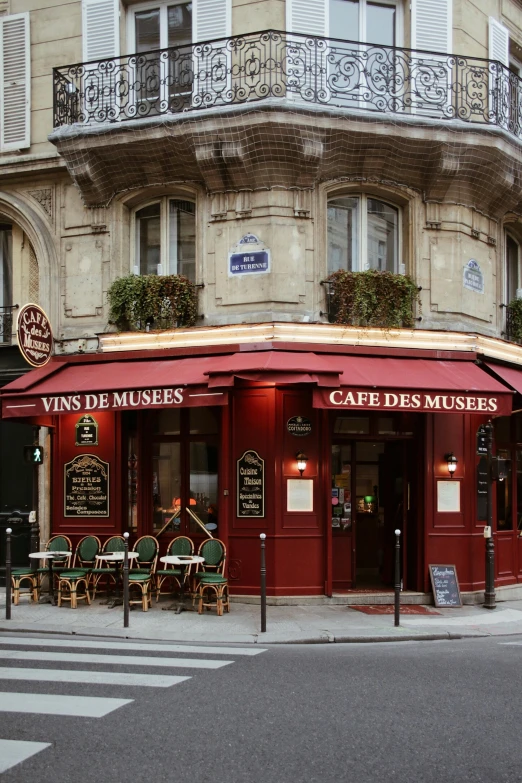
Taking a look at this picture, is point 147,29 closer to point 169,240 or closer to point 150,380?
point 169,240

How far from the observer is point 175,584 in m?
13.3

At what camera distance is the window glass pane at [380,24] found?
1394 centimetres

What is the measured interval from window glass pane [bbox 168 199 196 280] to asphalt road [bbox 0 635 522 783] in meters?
7.20

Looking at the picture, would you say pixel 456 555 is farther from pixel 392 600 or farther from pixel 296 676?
pixel 296 676

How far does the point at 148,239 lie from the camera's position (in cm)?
1454

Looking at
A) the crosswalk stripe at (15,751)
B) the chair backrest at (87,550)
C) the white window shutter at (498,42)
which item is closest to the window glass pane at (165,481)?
the chair backrest at (87,550)

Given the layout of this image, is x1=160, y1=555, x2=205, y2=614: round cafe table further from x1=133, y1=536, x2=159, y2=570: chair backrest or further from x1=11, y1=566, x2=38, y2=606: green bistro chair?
x1=11, y1=566, x2=38, y2=606: green bistro chair

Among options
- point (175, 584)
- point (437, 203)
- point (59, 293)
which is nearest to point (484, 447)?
point (437, 203)

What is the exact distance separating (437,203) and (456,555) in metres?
5.75

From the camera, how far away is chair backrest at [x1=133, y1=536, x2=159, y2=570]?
12.9m

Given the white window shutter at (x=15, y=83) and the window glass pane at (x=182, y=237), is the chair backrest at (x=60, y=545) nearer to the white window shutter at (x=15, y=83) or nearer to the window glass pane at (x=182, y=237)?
the window glass pane at (x=182, y=237)

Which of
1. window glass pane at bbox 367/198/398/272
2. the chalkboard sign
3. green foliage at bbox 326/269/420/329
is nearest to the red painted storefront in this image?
the chalkboard sign

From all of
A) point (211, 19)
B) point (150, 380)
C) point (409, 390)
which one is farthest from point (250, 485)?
point (211, 19)

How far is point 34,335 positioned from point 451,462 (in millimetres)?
6980
